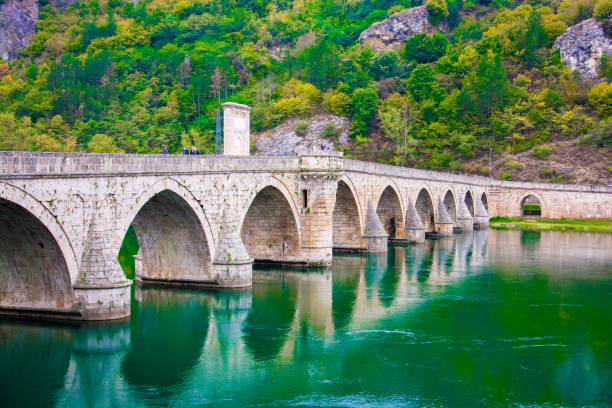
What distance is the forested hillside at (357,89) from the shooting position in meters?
69.4

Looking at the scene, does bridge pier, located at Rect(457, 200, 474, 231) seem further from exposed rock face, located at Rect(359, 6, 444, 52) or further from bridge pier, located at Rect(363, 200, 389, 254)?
exposed rock face, located at Rect(359, 6, 444, 52)

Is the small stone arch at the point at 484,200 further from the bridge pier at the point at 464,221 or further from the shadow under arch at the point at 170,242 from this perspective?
the shadow under arch at the point at 170,242

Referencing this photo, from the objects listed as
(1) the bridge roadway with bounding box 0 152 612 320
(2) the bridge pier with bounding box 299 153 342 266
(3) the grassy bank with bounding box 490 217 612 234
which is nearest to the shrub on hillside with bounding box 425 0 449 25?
(3) the grassy bank with bounding box 490 217 612 234

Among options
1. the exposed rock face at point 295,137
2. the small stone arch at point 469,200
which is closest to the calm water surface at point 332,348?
the small stone arch at point 469,200

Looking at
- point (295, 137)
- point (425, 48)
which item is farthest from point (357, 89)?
point (425, 48)

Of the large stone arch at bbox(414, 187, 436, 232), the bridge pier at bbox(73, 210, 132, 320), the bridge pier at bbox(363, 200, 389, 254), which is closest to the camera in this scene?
the bridge pier at bbox(73, 210, 132, 320)

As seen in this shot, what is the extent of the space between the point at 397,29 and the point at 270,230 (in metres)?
76.3

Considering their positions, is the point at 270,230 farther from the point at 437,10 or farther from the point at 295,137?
the point at 437,10

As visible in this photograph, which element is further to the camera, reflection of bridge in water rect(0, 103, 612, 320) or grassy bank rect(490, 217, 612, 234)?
grassy bank rect(490, 217, 612, 234)

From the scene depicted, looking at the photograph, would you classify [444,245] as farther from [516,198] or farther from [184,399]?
[184,399]

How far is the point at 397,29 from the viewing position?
99.3 m

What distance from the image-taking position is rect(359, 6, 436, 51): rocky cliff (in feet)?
324

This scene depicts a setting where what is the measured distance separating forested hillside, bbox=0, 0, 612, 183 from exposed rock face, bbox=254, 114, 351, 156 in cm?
95

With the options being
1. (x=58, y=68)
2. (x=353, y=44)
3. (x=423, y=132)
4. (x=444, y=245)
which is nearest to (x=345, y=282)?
(x=444, y=245)
